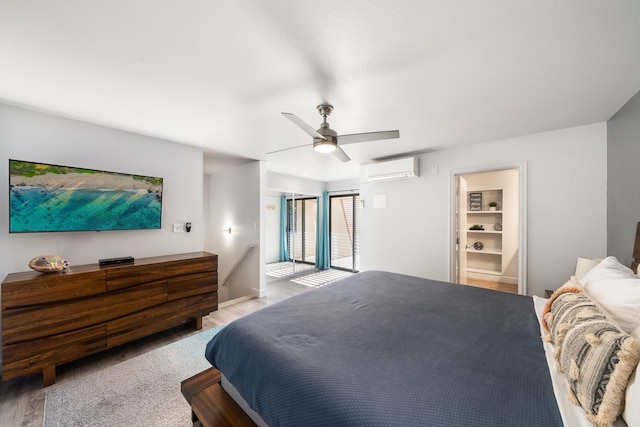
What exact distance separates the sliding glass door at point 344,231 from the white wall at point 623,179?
4.23m

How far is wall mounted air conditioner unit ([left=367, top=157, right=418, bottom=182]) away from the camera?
11.9ft

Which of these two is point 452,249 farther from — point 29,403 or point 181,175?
point 29,403

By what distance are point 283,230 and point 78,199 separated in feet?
15.3

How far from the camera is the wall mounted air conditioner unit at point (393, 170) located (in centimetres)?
363

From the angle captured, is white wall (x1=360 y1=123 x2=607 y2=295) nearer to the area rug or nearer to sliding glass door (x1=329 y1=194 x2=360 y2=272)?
sliding glass door (x1=329 y1=194 x2=360 y2=272)

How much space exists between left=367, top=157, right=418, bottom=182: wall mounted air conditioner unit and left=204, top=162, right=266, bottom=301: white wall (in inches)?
75.0

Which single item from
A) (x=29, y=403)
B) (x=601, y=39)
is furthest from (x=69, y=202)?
(x=601, y=39)

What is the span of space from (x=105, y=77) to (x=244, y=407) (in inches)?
94.7

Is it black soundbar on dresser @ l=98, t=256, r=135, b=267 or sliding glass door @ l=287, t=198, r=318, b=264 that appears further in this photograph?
sliding glass door @ l=287, t=198, r=318, b=264

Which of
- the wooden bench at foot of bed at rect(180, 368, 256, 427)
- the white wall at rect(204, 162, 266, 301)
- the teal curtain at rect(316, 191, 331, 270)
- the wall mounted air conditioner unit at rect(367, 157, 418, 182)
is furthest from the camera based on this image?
the teal curtain at rect(316, 191, 331, 270)

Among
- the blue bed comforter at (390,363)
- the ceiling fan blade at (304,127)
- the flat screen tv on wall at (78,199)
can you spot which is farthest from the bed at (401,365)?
the flat screen tv on wall at (78,199)

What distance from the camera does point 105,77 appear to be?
1.76 metres

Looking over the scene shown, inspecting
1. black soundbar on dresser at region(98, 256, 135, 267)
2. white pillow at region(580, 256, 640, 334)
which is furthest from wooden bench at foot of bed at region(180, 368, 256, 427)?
white pillow at region(580, 256, 640, 334)

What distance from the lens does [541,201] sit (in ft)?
9.45
